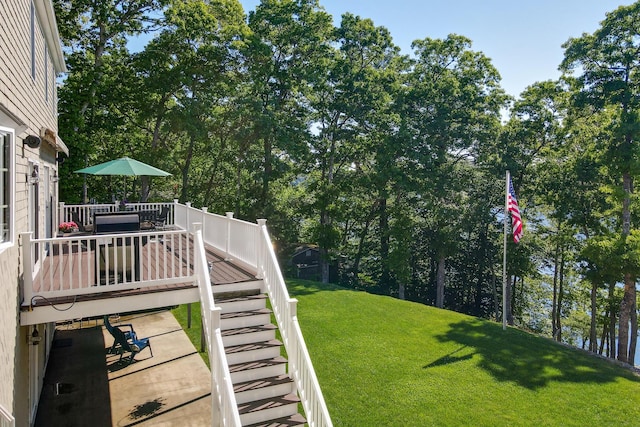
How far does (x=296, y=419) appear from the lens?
19.2 feet

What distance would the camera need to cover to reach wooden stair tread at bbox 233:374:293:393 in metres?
5.79

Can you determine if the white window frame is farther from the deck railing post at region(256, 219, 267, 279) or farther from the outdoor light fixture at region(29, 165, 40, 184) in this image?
the deck railing post at region(256, 219, 267, 279)

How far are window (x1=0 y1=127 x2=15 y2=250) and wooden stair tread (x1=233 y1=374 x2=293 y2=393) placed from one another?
3327 mm

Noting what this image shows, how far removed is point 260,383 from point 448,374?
6.05m

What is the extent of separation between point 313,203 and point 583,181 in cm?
1382

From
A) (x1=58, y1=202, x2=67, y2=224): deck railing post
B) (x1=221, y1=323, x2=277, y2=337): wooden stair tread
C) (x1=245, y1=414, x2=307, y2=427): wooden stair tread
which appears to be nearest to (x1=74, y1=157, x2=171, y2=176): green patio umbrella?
(x1=58, y1=202, x2=67, y2=224): deck railing post

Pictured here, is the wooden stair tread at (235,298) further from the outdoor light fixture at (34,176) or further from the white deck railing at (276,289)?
the outdoor light fixture at (34,176)

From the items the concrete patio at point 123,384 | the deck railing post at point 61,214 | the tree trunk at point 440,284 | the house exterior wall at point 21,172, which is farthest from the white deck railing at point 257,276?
the tree trunk at point 440,284

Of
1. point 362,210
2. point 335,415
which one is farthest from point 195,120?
point 335,415

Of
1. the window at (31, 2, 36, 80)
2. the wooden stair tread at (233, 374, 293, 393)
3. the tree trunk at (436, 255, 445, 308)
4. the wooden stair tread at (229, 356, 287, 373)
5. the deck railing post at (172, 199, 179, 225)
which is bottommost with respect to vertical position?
the tree trunk at (436, 255, 445, 308)

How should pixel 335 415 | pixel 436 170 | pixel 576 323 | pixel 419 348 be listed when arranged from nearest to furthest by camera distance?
1. pixel 335 415
2. pixel 419 348
3. pixel 436 170
4. pixel 576 323

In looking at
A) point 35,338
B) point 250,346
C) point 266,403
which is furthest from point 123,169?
point 266,403

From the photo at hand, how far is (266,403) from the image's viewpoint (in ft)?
19.1

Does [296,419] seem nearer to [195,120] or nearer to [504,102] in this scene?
[195,120]
